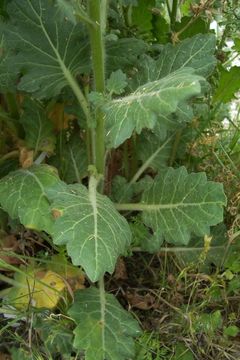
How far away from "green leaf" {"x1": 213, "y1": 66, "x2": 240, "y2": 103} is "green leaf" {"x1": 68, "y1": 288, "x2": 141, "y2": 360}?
683mm

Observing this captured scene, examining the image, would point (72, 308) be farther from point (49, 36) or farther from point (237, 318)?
point (49, 36)

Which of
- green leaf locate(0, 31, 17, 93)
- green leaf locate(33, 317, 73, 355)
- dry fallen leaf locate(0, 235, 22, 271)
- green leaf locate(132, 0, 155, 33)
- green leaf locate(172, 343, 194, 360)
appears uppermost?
green leaf locate(132, 0, 155, 33)

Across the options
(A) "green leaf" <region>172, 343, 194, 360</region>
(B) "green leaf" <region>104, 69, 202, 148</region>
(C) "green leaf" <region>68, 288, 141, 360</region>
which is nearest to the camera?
(B) "green leaf" <region>104, 69, 202, 148</region>

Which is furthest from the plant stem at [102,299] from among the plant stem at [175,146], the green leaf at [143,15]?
the green leaf at [143,15]

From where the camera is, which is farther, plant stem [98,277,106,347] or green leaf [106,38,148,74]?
green leaf [106,38,148,74]

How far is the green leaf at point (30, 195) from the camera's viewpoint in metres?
1.52

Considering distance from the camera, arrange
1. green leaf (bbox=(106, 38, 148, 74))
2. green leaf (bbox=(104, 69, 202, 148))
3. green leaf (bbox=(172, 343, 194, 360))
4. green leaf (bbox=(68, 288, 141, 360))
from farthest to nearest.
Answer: green leaf (bbox=(106, 38, 148, 74)), green leaf (bbox=(172, 343, 194, 360)), green leaf (bbox=(68, 288, 141, 360)), green leaf (bbox=(104, 69, 202, 148))

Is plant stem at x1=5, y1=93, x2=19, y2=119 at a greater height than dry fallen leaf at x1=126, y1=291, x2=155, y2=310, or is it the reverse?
plant stem at x1=5, y1=93, x2=19, y2=119

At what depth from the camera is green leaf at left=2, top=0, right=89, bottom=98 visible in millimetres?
1616

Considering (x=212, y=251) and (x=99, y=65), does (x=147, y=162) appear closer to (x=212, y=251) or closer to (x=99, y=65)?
(x=212, y=251)

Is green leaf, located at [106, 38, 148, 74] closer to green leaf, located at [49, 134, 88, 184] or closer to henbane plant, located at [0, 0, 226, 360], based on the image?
henbane plant, located at [0, 0, 226, 360]

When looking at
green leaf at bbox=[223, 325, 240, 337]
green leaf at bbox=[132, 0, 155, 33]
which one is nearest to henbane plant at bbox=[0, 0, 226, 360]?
green leaf at bbox=[132, 0, 155, 33]

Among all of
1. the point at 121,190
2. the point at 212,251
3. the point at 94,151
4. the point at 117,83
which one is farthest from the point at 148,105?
the point at 212,251

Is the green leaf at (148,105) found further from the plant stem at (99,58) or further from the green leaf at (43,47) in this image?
the green leaf at (43,47)
